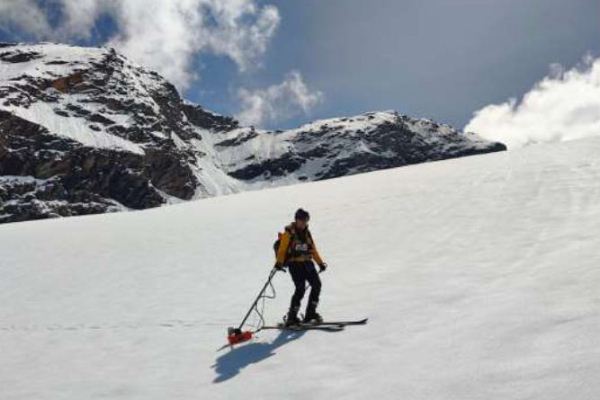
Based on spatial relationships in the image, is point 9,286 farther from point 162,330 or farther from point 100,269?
point 162,330

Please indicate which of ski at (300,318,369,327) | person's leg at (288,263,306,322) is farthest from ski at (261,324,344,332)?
person's leg at (288,263,306,322)

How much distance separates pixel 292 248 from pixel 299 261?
0.26m

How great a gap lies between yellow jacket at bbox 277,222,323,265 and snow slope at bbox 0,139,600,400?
1.23m

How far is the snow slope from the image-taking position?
23.1ft

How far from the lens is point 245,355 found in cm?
933

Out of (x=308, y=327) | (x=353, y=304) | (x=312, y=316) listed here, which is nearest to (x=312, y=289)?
(x=312, y=316)

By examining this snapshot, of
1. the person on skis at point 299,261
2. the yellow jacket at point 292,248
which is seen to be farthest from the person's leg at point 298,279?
the yellow jacket at point 292,248

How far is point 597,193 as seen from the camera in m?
19.0

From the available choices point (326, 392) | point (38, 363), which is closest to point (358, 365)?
point (326, 392)

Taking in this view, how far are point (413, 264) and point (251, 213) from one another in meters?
16.0

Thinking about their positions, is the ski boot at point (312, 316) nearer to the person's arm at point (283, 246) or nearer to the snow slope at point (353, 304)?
the snow slope at point (353, 304)

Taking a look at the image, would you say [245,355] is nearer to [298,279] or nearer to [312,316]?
[312,316]

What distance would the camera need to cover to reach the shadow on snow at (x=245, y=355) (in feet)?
28.0

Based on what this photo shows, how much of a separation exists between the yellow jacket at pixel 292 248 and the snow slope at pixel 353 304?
1226 mm
